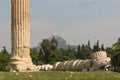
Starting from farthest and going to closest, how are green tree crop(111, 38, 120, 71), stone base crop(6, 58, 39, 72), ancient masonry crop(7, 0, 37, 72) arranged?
green tree crop(111, 38, 120, 71), ancient masonry crop(7, 0, 37, 72), stone base crop(6, 58, 39, 72)

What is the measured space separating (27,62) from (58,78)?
10805mm

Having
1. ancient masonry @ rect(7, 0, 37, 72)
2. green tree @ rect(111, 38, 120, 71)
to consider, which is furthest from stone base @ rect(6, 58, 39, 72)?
green tree @ rect(111, 38, 120, 71)

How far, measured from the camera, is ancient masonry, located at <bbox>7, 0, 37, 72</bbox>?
26.8 metres

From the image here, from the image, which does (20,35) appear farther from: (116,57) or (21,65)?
(116,57)

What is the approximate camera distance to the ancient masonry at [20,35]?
26.8 meters

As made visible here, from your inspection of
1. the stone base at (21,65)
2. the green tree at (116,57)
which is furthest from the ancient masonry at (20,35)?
the green tree at (116,57)

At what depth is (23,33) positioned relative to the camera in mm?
27000

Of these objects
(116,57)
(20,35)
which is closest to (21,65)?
Result: (20,35)

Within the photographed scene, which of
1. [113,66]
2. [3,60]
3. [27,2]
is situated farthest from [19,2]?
[3,60]

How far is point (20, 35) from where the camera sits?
2697cm

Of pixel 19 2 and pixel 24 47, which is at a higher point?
pixel 19 2

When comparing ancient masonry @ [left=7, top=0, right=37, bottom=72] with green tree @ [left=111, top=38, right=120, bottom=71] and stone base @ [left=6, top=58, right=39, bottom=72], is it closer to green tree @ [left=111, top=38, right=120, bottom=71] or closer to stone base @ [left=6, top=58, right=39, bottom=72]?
stone base @ [left=6, top=58, right=39, bottom=72]

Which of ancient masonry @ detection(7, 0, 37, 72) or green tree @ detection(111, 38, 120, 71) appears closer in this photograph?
ancient masonry @ detection(7, 0, 37, 72)

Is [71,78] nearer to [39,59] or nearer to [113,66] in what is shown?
[113,66]
